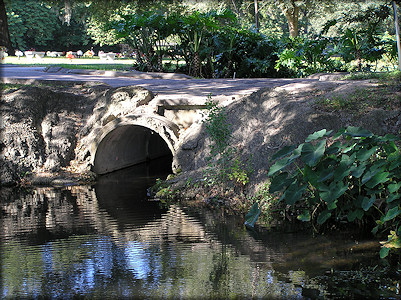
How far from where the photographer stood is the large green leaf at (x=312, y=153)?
8.17 meters

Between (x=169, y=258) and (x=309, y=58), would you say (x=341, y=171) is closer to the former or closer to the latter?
(x=169, y=258)

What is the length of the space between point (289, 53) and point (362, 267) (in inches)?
530

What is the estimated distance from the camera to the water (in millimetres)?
6711

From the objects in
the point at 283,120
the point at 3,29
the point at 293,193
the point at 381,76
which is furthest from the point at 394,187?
the point at 3,29

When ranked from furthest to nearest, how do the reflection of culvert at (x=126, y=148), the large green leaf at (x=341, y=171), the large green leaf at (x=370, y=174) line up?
the reflection of culvert at (x=126, y=148) < the large green leaf at (x=341, y=171) < the large green leaf at (x=370, y=174)

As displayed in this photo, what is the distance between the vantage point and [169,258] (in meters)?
7.93

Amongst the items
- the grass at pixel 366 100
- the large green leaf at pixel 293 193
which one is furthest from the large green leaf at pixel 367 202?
the grass at pixel 366 100

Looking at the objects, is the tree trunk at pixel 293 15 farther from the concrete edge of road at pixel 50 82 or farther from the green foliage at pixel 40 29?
the green foliage at pixel 40 29

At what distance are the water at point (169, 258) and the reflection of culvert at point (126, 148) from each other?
3455mm

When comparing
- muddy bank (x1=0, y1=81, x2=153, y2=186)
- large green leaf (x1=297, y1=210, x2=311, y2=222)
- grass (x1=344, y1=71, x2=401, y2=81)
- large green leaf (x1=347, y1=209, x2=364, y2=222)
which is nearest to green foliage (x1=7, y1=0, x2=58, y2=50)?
muddy bank (x1=0, y1=81, x2=153, y2=186)

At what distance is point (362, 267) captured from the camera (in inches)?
293

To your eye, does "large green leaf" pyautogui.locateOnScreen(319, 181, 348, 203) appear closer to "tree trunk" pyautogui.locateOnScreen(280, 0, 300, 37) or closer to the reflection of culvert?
the reflection of culvert

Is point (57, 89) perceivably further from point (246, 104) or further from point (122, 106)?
point (246, 104)

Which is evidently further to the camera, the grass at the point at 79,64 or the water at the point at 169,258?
the grass at the point at 79,64
